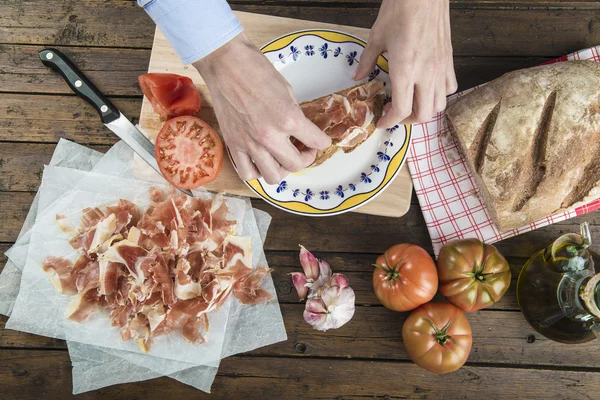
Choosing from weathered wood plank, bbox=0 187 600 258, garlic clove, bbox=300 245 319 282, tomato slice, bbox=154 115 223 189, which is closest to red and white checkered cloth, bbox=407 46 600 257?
weathered wood plank, bbox=0 187 600 258

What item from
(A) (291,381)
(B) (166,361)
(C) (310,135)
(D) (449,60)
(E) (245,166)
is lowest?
(A) (291,381)

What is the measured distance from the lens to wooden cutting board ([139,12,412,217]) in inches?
59.1

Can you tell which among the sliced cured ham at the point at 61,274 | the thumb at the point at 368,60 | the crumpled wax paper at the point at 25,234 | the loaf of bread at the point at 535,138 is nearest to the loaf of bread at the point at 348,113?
the thumb at the point at 368,60

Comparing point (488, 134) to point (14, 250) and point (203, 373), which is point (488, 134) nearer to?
point (203, 373)

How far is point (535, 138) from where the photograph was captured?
54.9 inches

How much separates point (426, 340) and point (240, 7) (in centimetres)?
129

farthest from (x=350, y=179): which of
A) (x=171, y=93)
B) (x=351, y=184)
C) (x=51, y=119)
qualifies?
(x=51, y=119)

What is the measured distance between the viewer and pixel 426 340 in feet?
4.55

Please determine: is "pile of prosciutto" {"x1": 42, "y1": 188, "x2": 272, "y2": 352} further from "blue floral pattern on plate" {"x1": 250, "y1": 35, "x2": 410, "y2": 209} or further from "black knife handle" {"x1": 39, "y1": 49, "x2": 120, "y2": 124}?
"black knife handle" {"x1": 39, "y1": 49, "x2": 120, "y2": 124}

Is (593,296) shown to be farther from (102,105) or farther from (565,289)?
(102,105)

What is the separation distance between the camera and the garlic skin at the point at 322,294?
147 centimetres

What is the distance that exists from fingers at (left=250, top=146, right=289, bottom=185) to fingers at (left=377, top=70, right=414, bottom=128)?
0.34 meters

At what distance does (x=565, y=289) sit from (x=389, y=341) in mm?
566

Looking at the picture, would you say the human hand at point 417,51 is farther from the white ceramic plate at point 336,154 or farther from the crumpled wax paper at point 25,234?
the crumpled wax paper at point 25,234
